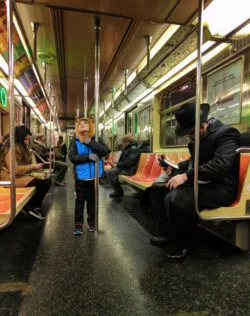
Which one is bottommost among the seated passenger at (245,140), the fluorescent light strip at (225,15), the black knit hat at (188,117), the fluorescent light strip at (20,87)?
the seated passenger at (245,140)

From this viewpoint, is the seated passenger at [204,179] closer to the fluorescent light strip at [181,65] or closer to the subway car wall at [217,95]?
the subway car wall at [217,95]

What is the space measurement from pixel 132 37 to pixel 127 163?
242 centimetres

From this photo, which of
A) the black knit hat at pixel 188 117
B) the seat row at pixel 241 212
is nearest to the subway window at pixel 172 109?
the black knit hat at pixel 188 117

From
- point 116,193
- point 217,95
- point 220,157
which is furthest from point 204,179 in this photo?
point 116,193

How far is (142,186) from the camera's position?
3.32m

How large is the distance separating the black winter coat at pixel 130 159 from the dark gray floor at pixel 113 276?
7.28ft

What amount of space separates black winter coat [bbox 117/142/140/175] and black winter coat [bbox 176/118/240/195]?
287cm

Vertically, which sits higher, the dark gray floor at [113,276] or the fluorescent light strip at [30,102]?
the fluorescent light strip at [30,102]

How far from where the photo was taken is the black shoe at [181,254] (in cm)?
213

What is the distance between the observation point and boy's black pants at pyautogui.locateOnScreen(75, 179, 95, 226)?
9.54 feet

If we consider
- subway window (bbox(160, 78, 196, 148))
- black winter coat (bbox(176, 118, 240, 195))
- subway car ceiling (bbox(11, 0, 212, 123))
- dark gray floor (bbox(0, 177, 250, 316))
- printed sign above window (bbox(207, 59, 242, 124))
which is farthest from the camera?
subway window (bbox(160, 78, 196, 148))

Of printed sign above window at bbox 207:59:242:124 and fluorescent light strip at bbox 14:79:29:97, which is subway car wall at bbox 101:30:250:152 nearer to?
printed sign above window at bbox 207:59:242:124

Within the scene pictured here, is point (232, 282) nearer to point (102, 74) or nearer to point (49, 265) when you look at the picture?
point (49, 265)

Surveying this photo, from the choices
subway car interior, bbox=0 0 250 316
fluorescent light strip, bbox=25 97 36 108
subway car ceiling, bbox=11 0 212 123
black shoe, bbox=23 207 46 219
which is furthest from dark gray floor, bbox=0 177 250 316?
fluorescent light strip, bbox=25 97 36 108
